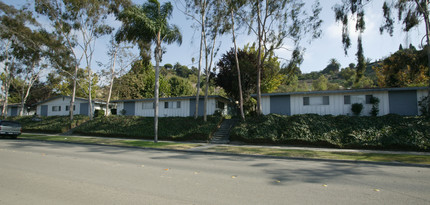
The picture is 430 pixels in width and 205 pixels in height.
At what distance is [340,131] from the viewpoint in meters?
17.2

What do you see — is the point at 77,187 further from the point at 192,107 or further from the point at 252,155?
the point at 192,107

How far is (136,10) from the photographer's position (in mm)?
17984

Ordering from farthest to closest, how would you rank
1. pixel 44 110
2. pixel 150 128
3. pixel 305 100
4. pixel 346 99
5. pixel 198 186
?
pixel 44 110 → pixel 305 100 → pixel 150 128 → pixel 346 99 → pixel 198 186

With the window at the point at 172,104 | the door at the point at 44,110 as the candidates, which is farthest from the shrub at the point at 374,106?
the door at the point at 44,110

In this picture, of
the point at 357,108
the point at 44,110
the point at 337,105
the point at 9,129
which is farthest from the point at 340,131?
the point at 44,110

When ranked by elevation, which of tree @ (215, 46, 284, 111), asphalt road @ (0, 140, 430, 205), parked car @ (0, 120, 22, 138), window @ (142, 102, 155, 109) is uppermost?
tree @ (215, 46, 284, 111)

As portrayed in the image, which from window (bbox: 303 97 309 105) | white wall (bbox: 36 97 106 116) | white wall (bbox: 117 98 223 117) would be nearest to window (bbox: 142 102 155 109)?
white wall (bbox: 117 98 223 117)

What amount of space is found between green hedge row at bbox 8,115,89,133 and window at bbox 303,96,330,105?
26516 mm

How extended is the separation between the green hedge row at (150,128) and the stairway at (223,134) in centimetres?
52

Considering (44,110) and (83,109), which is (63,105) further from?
(44,110)

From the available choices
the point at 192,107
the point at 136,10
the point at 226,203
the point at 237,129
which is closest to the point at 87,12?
the point at 136,10

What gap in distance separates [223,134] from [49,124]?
22.4 m

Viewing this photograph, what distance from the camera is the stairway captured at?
1925 cm

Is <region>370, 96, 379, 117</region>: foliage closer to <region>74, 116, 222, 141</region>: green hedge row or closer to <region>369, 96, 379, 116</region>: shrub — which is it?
<region>369, 96, 379, 116</region>: shrub
